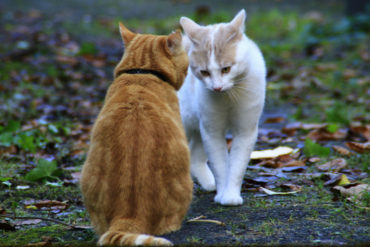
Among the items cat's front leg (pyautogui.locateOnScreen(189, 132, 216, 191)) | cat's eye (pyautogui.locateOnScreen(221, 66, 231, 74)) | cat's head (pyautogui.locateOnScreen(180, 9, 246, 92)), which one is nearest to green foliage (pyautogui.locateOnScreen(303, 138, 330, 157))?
cat's front leg (pyautogui.locateOnScreen(189, 132, 216, 191))

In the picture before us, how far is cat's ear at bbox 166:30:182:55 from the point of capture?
2.73 m

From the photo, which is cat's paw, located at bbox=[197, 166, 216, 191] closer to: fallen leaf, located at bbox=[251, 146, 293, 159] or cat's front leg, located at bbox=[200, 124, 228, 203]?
cat's front leg, located at bbox=[200, 124, 228, 203]

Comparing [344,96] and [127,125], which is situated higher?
[127,125]

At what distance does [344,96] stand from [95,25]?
6161 millimetres

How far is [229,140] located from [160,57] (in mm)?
2126

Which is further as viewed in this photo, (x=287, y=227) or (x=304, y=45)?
(x=304, y=45)

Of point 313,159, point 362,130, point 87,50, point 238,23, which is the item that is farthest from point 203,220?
point 87,50

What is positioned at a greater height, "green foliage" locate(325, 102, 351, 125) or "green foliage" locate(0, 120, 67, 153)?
Answer: "green foliage" locate(0, 120, 67, 153)

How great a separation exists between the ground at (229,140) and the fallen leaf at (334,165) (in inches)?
0.5

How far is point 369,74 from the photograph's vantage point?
24.2 ft

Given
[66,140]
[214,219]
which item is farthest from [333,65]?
[214,219]

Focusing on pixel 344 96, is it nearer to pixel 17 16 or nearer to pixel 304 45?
pixel 304 45

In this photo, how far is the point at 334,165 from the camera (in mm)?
3570

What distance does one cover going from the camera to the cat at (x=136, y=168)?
2.19m
